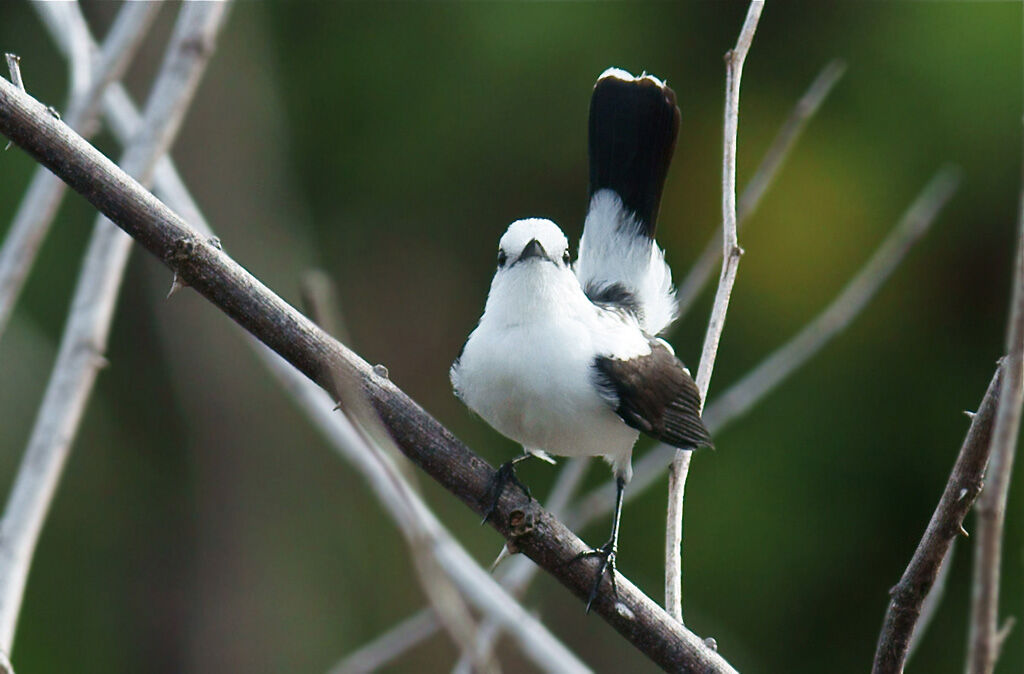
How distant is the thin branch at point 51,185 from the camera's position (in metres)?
1.47

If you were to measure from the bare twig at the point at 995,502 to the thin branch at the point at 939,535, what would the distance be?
217 millimetres

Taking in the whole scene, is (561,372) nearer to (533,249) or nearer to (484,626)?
(533,249)

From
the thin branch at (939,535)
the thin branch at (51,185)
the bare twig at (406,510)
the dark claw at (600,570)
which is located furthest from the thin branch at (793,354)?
the thin branch at (51,185)

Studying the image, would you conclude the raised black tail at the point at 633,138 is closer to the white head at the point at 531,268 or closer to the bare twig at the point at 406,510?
the white head at the point at 531,268

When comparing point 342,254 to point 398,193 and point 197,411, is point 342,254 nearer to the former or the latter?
point 398,193

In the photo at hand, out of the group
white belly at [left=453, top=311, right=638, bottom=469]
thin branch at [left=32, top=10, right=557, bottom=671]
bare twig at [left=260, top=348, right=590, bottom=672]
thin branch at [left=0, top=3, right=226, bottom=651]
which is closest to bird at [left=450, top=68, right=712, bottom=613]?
white belly at [left=453, top=311, right=638, bottom=469]

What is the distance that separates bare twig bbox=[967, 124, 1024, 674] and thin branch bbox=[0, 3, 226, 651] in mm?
1082

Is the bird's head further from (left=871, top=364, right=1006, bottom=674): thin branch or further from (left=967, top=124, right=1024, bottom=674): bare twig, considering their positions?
(left=967, top=124, right=1024, bottom=674): bare twig

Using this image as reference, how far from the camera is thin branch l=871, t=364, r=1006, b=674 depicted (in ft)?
3.40

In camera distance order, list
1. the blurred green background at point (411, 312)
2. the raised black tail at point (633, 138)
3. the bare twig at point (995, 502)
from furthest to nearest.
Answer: the blurred green background at point (411, 312) → the raised black tail at point (633, 138) → the bare twig at point (995, 502)

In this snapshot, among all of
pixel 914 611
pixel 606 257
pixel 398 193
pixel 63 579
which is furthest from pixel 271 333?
pixel 63 579

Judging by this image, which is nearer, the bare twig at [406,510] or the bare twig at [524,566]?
the bare twig at [406,510]

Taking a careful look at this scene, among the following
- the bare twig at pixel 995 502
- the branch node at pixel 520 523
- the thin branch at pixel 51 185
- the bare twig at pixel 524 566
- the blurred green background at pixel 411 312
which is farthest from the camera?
the blurred green background at pixel 411 312

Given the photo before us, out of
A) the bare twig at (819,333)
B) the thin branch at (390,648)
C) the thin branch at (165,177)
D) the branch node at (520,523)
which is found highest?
the bare twig at (819,333)
